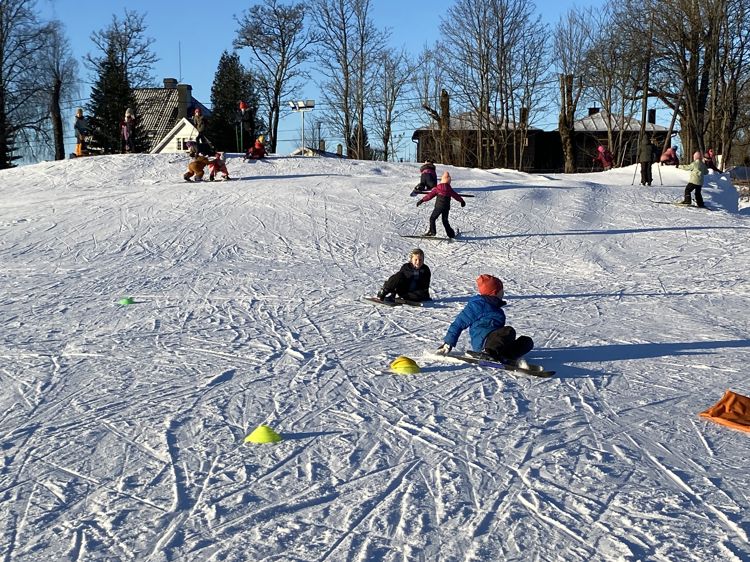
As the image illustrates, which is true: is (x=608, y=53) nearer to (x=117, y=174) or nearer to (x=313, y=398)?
(x=117, y=174)

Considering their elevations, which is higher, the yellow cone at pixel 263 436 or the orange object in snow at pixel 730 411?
the yellow cone at pixel 263 436

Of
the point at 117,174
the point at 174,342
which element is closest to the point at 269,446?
the point at 174,342

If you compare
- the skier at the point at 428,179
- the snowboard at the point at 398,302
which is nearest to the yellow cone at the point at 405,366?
the snowboard at the point at 398,302

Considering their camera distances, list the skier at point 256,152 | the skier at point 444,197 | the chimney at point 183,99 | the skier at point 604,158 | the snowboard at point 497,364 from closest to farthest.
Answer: the snowboard at point 497,364
the skier at point 444,197
the skier at point 256,152
the skier at point 604,158
the chimney at point 183,99

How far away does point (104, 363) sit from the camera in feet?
24.2

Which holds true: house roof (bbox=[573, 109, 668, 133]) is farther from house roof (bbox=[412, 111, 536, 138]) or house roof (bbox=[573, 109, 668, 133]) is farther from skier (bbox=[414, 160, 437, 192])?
skier (bbox=[414, 160, 437, 192])

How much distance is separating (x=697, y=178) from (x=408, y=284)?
11.9 m

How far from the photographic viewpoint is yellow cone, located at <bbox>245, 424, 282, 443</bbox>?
5.25m

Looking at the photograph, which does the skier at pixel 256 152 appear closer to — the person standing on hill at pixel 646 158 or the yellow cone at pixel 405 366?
the person standing on hill at pixel 646 158

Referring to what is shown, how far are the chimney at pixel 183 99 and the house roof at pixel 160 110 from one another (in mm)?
378

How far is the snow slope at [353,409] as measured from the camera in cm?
402

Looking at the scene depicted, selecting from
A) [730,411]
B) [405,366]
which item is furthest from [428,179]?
[730,411]

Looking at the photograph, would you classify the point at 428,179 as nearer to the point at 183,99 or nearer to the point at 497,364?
the point at 497,364

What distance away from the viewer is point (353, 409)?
6047 mm
